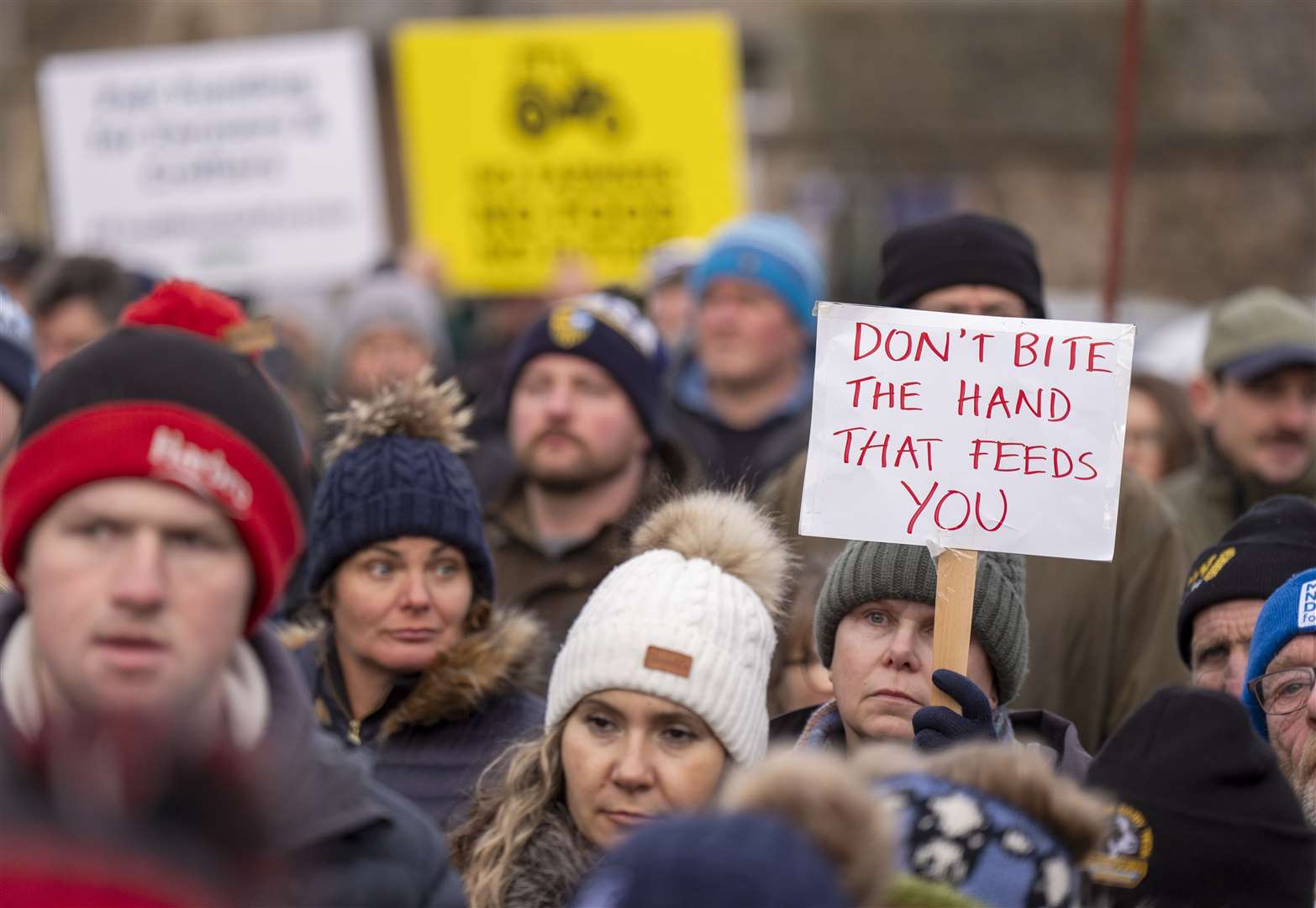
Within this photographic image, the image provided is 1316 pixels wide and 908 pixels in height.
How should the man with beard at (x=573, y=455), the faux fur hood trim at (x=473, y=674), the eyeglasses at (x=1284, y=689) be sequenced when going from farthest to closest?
the man with beard at (x=573, y=455)
the faux fur hood trim at (x=473, y=674)
the eyeglasses at (x=1284, y=689)

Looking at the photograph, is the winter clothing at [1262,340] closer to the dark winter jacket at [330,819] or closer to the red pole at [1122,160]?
the red pole at [1122,160]

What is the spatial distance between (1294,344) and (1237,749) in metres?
3.25

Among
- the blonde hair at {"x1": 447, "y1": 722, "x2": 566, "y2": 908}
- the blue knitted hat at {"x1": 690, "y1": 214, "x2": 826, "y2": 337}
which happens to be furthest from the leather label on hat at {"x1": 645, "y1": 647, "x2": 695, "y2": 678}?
the blue knitted hat at {"x1": 690, "y1": 214, "x2": 826, "y2": 337}

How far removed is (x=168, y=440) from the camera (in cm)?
251

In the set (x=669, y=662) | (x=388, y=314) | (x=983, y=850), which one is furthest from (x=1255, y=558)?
(x=388, y=314)

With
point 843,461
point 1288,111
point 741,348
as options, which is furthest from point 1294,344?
point 1288,111

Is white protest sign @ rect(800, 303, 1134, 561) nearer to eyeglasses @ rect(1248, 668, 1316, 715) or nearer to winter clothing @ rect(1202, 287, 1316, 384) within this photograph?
eyeglasses @ rect(1248, 668, 1316, 715)

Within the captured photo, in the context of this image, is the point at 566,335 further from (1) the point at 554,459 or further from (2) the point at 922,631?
(2) the point at 922,631

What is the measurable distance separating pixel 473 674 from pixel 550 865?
32.7 inches

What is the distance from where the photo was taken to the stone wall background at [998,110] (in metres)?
19.6

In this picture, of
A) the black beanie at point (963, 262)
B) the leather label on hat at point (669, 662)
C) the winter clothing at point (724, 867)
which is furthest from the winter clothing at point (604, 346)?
the winter clothing at point (724, 867)

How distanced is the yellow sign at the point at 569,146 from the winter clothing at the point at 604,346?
317 cm

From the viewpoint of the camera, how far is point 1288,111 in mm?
20016

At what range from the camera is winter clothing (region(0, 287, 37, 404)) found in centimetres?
512
